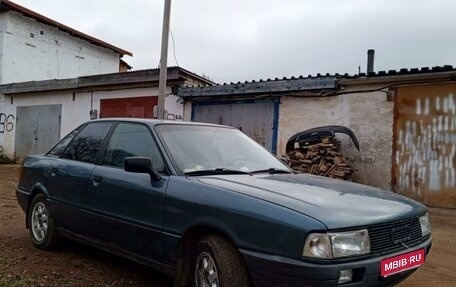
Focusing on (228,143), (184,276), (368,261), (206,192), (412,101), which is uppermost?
(412,101)

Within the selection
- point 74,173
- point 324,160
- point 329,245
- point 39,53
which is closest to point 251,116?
point 324,160

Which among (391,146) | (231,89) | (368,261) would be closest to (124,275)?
(368,261)

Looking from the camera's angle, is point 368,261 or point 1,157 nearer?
point 368,261

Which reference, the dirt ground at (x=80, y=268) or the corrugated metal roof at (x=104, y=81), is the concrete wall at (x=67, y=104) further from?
the dirt ground at (x=80, y=268)

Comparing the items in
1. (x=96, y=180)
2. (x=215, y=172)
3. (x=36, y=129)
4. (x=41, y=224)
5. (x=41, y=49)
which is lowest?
(x=41, y=224)

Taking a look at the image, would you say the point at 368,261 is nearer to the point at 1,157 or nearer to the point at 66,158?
the point at 66,158

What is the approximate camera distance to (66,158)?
468 centimetres

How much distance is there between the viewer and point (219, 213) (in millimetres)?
2869

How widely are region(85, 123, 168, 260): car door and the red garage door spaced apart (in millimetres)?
9504

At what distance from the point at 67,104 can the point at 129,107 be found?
347cm

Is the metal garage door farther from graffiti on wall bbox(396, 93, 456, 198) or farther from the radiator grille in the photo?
the radiator grille

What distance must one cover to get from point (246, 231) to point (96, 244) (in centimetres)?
189

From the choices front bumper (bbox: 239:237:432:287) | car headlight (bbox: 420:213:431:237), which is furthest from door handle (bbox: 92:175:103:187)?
car headlight (bbox: 420:213:431:237)

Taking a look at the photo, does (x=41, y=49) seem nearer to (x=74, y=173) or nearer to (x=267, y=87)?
(x=267, y=87)
